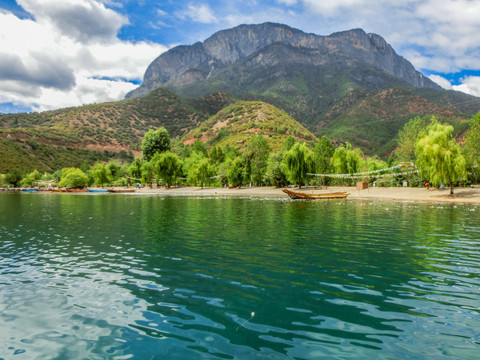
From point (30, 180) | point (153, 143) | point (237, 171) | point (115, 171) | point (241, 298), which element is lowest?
point (241, 298)

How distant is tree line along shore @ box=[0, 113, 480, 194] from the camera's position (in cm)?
5030

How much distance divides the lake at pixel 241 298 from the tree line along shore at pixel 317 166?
3914 cm

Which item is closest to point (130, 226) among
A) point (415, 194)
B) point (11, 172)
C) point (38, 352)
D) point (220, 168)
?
point (38, 352)

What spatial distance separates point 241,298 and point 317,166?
278 ft

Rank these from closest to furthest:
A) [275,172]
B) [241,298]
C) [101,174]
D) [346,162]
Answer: [241,298]
[275,172]
[346,162]
[101,174]

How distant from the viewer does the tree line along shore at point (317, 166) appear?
50297 mm

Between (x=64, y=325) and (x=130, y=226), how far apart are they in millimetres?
16819

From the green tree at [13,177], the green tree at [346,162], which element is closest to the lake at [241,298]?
the green tree at [346,162]

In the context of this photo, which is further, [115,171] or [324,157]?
[115,171]

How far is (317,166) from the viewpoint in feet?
295

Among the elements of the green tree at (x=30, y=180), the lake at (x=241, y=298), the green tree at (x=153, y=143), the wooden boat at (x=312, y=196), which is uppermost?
the green tree at (x=153, y=143)

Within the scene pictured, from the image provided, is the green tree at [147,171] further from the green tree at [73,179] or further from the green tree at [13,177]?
the green tree at [13,177]

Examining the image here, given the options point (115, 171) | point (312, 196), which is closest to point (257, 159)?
point (312, 196)

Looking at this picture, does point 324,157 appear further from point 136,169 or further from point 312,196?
point 136,169
